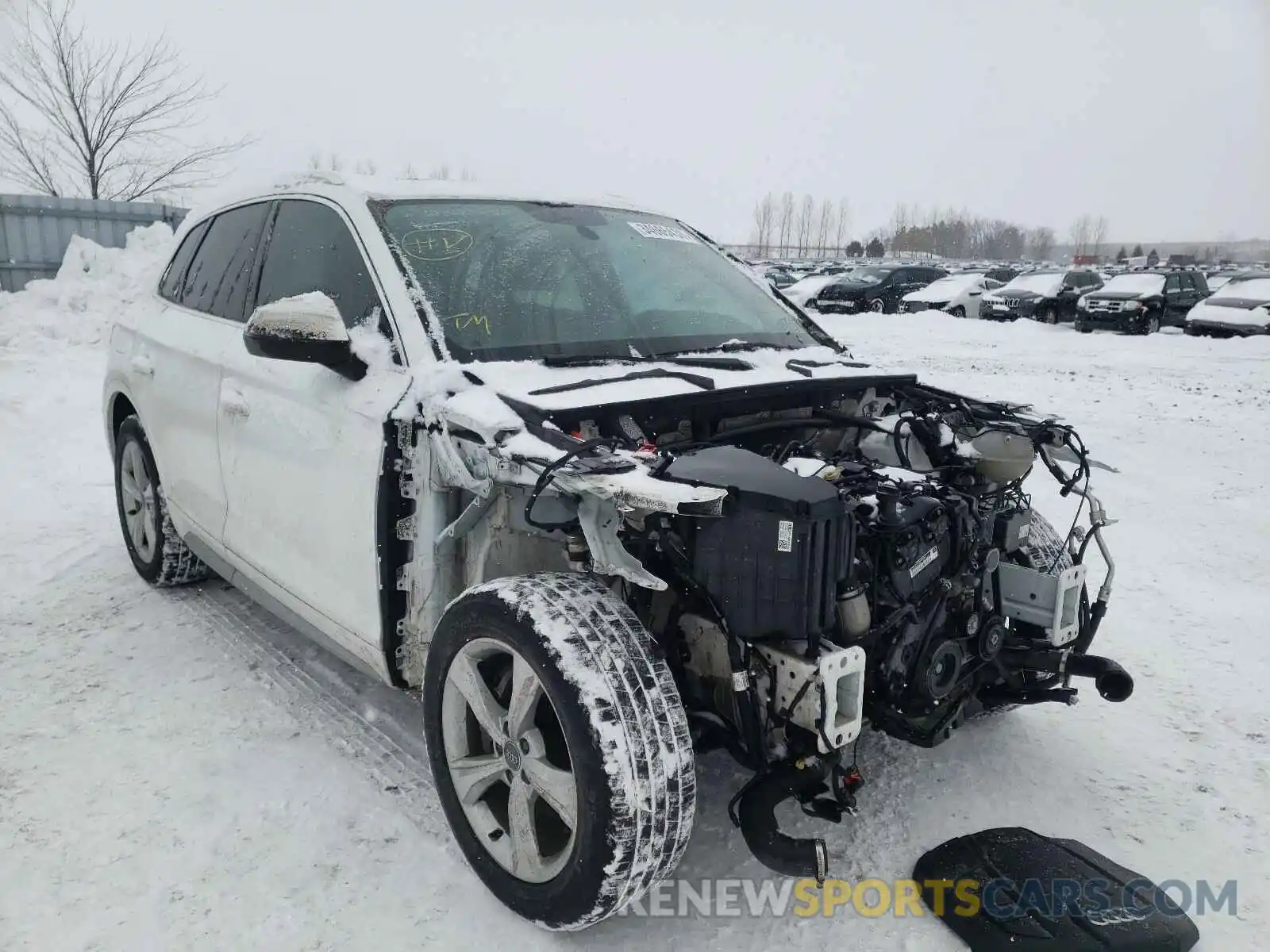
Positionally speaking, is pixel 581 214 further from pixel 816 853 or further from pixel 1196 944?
pixel 1196 944

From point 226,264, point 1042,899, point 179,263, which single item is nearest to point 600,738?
point 1042,899

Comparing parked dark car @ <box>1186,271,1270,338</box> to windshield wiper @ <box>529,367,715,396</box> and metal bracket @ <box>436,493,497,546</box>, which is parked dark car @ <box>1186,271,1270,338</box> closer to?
windshield wiper @ <box>529,367,715,396</box>

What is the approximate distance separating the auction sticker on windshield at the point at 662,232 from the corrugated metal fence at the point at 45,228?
542 inches

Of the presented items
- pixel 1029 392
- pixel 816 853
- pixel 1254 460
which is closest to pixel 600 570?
pixel 816 853

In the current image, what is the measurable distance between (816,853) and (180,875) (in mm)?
1712

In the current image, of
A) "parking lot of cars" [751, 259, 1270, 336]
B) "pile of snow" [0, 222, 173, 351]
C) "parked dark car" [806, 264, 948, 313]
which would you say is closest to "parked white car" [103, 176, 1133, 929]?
"pile of snow" [0, 222, 173, 351]

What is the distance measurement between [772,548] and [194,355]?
2.74m

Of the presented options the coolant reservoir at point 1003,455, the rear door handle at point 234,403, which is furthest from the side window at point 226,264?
the coolant reservoir at point 1003,455

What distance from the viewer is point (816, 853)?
2092 millimetres

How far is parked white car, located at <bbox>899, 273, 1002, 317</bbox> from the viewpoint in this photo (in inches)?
907

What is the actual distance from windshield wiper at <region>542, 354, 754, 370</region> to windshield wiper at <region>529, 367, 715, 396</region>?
0.12 meters

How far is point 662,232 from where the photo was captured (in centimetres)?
379

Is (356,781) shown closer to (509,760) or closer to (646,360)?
(509,760)

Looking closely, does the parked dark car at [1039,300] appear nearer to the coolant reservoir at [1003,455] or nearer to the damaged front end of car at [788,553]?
the damaged front end of car at [788,553]
